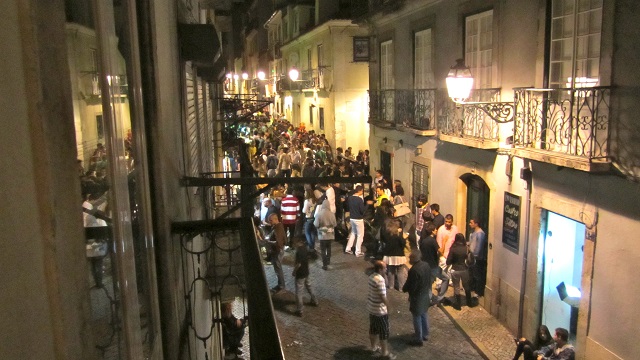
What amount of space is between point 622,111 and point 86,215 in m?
7.69

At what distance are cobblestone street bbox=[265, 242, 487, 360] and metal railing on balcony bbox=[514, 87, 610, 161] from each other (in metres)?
3.80

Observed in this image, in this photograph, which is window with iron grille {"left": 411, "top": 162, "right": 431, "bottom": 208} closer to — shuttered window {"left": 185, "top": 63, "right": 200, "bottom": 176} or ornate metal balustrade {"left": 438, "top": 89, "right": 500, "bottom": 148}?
ornate metal balustrade {"left": 438, "top": 89, "right": 500, "bottom": 148}

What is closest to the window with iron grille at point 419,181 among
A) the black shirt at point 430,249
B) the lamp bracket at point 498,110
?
the black shirt at point 430,249

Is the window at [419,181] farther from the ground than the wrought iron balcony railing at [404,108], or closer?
closer

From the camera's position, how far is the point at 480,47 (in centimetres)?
1191

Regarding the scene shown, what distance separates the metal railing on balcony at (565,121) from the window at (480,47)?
198cm

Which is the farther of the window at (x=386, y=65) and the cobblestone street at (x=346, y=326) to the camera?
the window at (x=386, y=65)

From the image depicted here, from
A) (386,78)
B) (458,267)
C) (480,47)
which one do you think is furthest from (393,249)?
(386,78)

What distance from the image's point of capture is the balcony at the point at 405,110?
14.0 meters

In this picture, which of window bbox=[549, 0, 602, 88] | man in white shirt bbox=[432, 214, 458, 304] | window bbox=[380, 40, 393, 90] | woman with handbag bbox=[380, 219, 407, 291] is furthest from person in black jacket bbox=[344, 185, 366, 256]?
window bbox=[549, 0, 602, 88]

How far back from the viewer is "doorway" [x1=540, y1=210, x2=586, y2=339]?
9.21m

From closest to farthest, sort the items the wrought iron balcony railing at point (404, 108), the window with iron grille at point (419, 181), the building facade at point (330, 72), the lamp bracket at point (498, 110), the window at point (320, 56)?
the lamp bracket at point (498, 110)
the wrought iron balcony railing at point (404, 108)
the window with iron grille at point (419, 181)
the building facade at point (330, 72)
the window at point (320, 56)

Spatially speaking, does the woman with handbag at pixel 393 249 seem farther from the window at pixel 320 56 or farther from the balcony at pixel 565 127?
the window at pixel 320 56

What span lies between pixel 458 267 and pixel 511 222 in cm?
141
